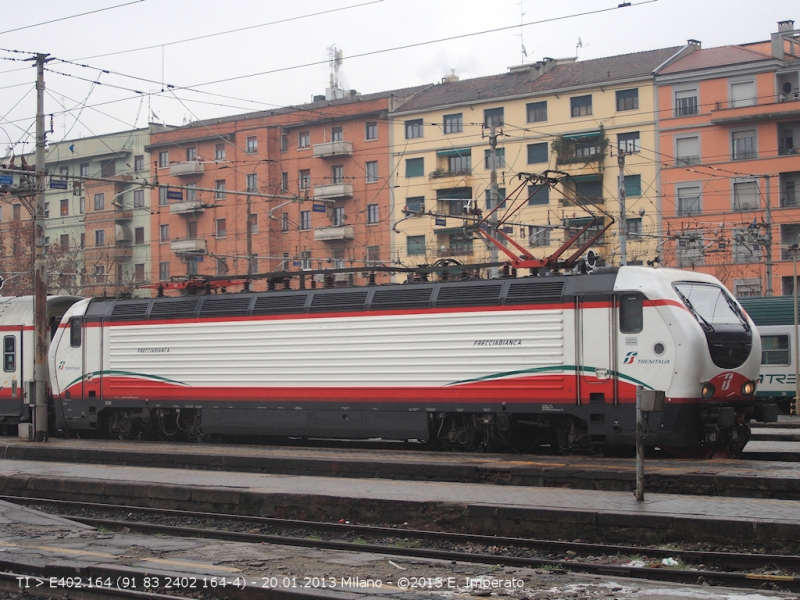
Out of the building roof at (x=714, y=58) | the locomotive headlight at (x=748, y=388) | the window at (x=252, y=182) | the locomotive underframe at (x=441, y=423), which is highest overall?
the building roof at (x=714, y=58)

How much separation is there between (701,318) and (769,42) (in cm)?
4376

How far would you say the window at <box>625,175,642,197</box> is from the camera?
55.0 meters

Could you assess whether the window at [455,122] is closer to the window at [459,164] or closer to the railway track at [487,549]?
the window at [459,164]

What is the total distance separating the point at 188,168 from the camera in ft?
213

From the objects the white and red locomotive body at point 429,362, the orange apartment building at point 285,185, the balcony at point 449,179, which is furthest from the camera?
the orange apartment building at point 285,185

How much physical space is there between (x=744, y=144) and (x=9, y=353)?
40767 millimetres

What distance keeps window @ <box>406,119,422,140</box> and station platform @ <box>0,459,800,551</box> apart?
4508 cm

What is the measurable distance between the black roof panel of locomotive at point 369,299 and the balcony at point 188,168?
41.3 meters

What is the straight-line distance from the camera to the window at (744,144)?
53.8 m

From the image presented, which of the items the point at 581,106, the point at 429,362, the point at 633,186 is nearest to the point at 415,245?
the point at 581,106

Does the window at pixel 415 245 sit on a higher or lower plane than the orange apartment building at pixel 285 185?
lower

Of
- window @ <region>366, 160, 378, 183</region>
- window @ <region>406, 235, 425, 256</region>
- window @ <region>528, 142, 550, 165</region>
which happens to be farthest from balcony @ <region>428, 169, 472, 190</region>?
window @ <region>366, 160, 378, 183</region>

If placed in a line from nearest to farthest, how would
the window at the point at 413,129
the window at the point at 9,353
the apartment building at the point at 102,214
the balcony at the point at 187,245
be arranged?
the window at the point at 9,353
the window at the point at 413,129
the balcony at the point at 187,245
the apartment building at the point at 102,214

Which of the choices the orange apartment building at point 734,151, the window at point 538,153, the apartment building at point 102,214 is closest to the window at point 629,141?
the orange apartment building at point 734,151
